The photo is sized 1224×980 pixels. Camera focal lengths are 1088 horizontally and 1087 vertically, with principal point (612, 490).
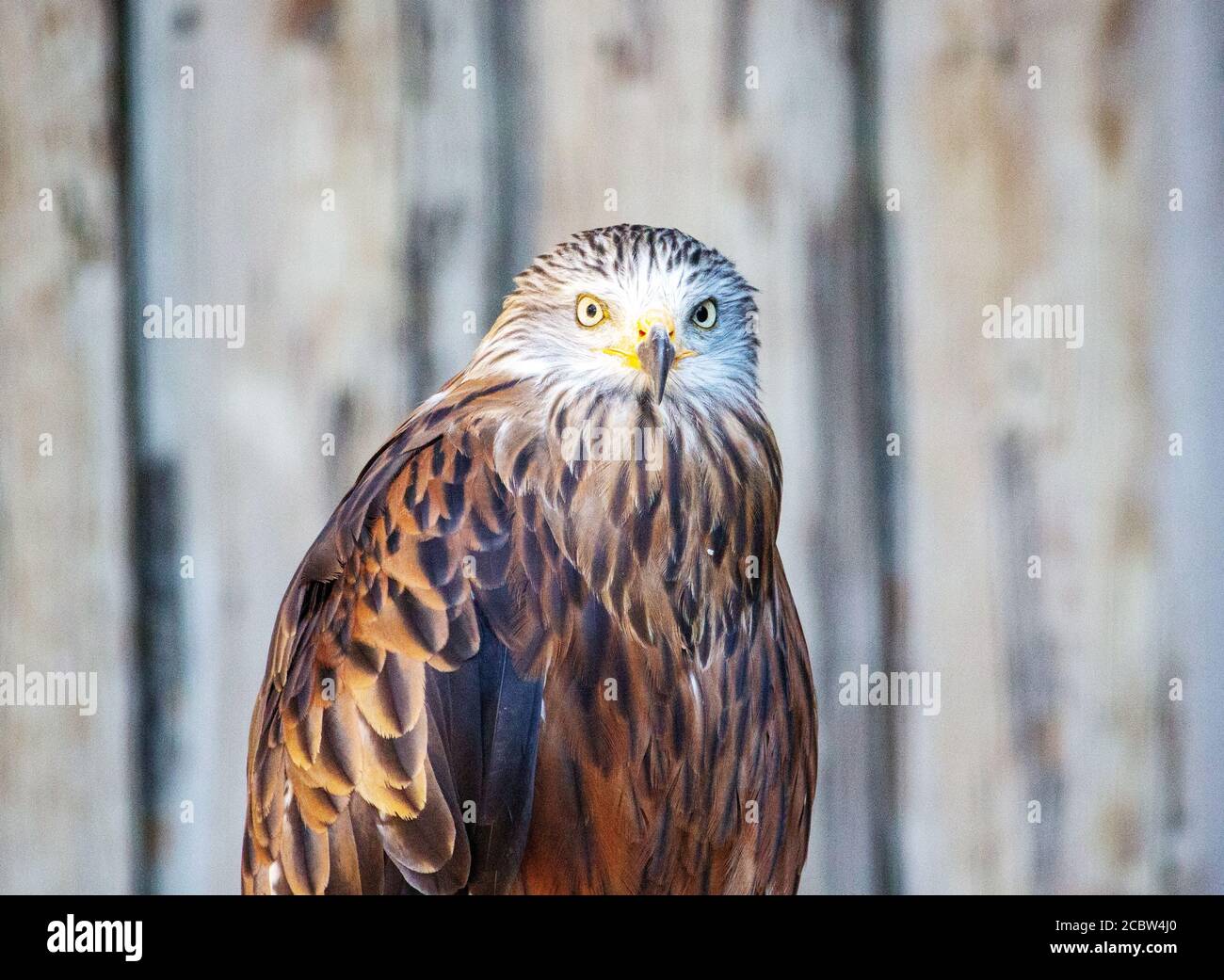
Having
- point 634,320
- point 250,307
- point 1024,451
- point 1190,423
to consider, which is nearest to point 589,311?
point 634,320

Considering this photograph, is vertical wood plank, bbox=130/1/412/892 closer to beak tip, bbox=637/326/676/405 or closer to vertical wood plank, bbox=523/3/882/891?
vertical wood plank, bbox=523/3/882/891

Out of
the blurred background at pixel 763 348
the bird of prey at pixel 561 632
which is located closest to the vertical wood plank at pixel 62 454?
the blurred background at pixel 763 348

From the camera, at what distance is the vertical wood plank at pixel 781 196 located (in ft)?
4.66

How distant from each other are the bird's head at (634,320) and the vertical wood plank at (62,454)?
54 cm

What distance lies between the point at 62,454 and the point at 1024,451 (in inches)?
49.6

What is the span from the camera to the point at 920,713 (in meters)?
1.45

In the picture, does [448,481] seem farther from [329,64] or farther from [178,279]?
[329,64]

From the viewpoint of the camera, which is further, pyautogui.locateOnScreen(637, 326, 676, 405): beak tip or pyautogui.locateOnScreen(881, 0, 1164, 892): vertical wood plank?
pyautogui.locateOnScreen(881, 0, 1164, 892): vertical wood plank

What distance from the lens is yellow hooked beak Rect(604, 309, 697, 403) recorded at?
3.91ft

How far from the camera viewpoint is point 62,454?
1.41 m

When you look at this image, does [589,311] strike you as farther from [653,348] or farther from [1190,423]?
[1190,423]

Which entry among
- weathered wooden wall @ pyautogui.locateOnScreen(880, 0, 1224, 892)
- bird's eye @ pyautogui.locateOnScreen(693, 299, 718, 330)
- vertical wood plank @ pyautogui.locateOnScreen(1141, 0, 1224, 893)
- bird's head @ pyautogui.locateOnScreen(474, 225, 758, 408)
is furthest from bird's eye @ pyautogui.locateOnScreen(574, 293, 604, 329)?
vertical wood plank @ pyautogui.locateOnScreen(1141, 0, 1224, 893)

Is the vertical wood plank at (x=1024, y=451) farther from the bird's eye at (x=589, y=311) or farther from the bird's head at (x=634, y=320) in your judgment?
the bird's eye at (x=589, y=311)

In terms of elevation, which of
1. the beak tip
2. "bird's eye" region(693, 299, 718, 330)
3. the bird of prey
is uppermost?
"bird's eye" region(693, 299, 718, 330)
